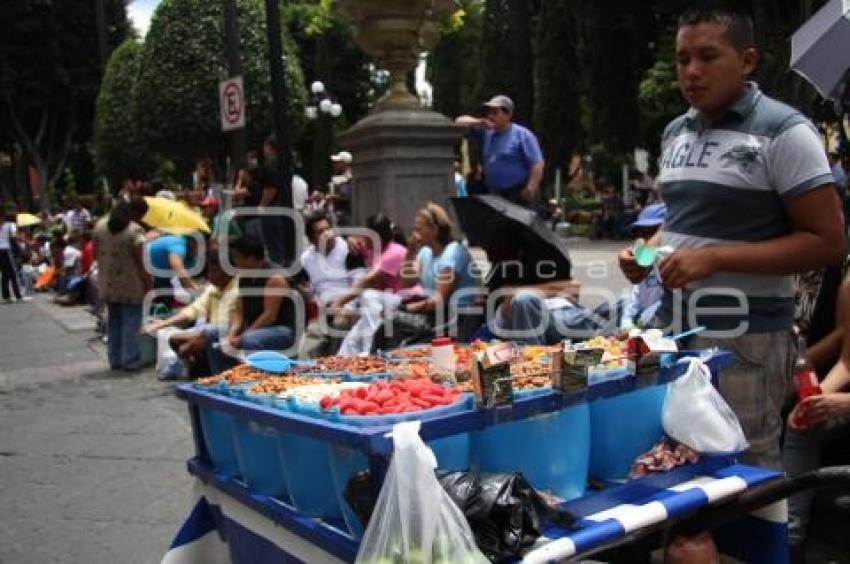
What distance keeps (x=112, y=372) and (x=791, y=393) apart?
289 inches

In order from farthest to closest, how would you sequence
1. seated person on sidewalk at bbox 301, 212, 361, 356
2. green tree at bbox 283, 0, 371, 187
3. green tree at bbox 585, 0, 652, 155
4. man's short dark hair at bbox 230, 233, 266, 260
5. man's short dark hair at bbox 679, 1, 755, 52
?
1. green tree at bbox 283, 0, 371, 187
2. green tree at bbox 585, 0, 652, 155
3. seated person on sidewalk at bbox 301, 212, 361, 356
4. man's short dark hair at bbox 230, 233, 266, 260
5. man's short dark hair at bbox 679, 1, 755, 52

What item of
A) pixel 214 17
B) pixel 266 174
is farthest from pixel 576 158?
pixel 266 174

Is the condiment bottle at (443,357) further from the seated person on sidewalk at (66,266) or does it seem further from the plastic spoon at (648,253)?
the seated person on sidewalk at (66,266)

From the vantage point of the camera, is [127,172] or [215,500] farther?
[127,172]

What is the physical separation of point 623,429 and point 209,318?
211 inches

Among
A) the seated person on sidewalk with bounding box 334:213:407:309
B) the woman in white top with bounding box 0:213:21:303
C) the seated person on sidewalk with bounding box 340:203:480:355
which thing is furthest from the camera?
the woman in white top with bounding box 0:213:21:303

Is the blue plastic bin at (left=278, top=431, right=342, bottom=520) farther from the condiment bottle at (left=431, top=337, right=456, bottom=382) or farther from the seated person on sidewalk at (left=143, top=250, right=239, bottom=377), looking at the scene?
the seated person on sidewalk at (left=143, top=250, right=239, bottom=377)

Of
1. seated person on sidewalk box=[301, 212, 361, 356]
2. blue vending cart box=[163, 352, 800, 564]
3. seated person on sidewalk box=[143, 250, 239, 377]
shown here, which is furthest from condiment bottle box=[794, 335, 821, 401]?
seated person on sidewalk box=[301, 212, 361, 356]

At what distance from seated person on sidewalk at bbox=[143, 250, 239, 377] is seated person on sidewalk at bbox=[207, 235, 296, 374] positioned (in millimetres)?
133

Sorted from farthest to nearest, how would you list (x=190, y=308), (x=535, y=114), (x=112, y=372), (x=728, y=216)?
1. (x=535, y=114)
2. (x=112, y=372)
3. (x=190, y=308)
4. (x=728, y=216)

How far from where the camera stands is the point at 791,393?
2.86 m

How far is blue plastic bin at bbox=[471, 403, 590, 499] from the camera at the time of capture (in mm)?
2232

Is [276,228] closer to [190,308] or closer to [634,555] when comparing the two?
[190,308]

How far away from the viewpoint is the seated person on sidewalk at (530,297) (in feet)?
16.0
